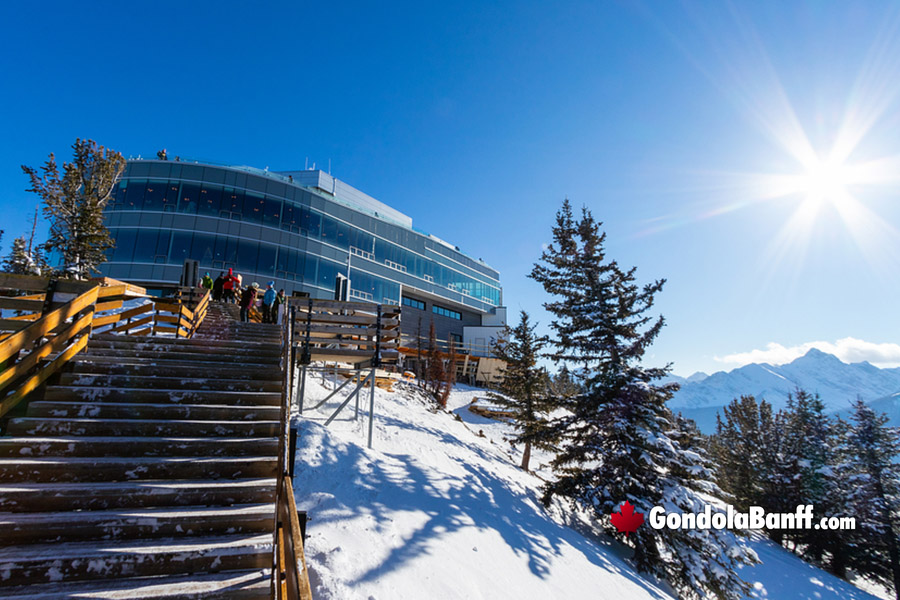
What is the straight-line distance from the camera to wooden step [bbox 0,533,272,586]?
3305 millimetres

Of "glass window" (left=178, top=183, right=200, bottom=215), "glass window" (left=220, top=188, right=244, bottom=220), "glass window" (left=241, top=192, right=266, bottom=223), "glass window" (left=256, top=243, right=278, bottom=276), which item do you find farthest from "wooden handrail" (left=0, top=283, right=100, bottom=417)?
"glass window" (left=178, top=183, right=200, bottom=215)

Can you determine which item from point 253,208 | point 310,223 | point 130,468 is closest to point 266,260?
point 253,208

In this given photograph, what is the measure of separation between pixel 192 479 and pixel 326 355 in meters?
6.59

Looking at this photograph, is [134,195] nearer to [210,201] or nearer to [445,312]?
[210,201]

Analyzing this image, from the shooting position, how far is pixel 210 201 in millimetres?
29094

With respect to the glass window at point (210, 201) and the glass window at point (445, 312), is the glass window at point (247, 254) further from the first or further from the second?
the glass window at point (445, 312)

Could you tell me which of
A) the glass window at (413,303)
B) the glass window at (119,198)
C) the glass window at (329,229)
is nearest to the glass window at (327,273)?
the glass window at (329,229)

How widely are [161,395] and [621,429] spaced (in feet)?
39.1

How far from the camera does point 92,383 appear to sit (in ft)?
18.3

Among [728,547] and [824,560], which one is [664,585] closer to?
[728,547]

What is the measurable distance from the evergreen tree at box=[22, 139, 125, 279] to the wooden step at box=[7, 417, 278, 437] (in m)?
21.7

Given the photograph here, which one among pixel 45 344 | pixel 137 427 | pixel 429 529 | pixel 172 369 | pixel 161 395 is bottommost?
pixel 429 529

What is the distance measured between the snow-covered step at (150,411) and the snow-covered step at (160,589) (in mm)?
2213

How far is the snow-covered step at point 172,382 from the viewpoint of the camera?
18.2 feet
